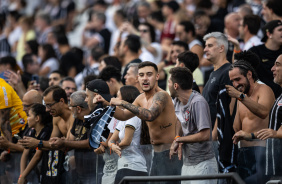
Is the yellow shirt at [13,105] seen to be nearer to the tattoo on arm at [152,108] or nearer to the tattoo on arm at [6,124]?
the tattoo on arm at [6,124]

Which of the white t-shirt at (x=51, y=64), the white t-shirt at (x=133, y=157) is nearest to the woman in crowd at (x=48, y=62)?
the white t-shirt at (x=51, y=64)

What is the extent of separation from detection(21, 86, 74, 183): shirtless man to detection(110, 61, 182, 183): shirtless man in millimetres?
1667

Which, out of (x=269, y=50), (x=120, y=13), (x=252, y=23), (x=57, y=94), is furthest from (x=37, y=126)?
(x=120, y=13)

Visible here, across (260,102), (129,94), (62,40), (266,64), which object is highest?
(62,40)

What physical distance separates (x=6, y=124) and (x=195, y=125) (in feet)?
13.6

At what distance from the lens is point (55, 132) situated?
10.0 meters

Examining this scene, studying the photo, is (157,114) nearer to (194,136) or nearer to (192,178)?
(194,136)

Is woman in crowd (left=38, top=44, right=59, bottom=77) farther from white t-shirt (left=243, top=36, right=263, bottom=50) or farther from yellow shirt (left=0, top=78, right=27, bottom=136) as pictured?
white t-shirt (left=243, top=36, right=263, bottom=50)

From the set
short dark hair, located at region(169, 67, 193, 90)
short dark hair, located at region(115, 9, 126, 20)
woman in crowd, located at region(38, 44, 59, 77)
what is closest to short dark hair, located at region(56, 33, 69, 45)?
woman in crowd, located at region(38, 44, 59, 77)

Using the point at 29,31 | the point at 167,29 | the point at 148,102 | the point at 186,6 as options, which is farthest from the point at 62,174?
the point at 29,31

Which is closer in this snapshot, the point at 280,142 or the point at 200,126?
the point at 280,142

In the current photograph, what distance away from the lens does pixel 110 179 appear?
8.54 meters

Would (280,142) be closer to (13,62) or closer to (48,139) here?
(48,139)

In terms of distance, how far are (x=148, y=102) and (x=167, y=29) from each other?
6.85m
